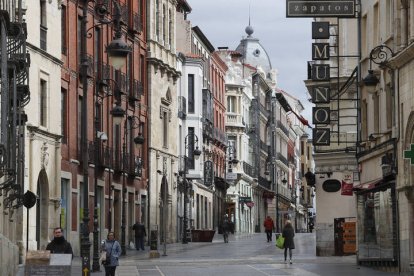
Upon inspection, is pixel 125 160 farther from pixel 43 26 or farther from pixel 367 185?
pixel 367 185

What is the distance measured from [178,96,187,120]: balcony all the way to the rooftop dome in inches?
3141

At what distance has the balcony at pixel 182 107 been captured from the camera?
87.7 meters

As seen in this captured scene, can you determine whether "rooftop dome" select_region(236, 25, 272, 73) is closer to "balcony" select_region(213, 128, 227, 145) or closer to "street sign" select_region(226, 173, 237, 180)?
"street sign" select_region(226, 173, 237, 180)

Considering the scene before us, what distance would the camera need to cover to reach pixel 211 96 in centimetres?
10544

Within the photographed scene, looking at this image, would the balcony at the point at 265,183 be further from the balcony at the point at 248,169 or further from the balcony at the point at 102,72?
the balcony at the point at 102,72

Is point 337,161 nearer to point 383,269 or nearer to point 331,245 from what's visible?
point 331,245

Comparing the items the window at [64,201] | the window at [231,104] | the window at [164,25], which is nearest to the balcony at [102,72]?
the window at [64,201]

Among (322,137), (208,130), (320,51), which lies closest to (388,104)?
(320,51)

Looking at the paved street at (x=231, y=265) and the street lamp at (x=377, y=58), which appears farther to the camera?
the paved street at (x=231, y=265)

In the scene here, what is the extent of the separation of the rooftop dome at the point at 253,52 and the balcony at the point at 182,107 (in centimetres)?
7979

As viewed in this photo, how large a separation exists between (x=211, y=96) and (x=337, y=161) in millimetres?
52017

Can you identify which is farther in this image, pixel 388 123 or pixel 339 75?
pixel 339 75

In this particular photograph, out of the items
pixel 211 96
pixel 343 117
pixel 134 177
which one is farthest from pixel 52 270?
pixel 211 96

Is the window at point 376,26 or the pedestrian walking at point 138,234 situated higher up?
the window at point 376,26
